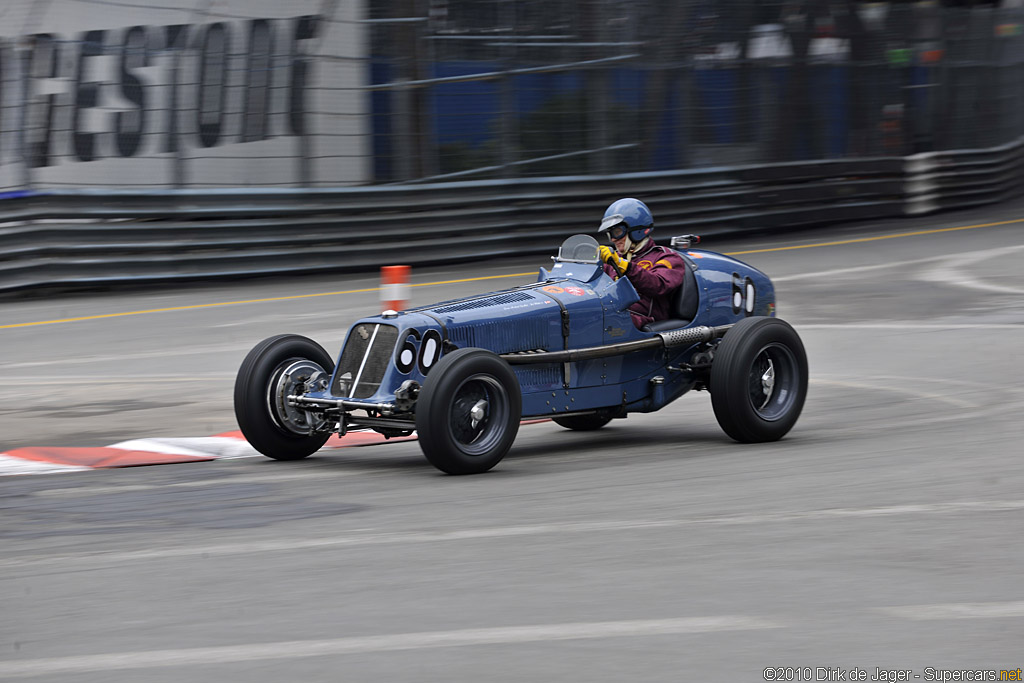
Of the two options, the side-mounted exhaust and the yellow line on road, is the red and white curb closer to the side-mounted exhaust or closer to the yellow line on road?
the side-mounted exhaust

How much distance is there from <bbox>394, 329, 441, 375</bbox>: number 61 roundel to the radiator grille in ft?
0.19

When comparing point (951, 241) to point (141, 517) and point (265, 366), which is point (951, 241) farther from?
point (141, 517)

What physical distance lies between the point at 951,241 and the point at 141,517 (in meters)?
17.4

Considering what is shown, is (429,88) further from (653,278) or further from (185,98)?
(653,278)

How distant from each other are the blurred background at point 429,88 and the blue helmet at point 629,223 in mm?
9471

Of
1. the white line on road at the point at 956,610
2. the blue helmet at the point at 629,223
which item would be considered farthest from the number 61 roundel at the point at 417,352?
the white line on road at the point at 956,610

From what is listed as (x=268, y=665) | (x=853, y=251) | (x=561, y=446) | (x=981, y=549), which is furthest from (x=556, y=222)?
(x=268, y=665)

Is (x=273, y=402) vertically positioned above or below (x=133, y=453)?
above

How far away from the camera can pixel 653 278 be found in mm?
8734

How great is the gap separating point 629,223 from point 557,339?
108 cm

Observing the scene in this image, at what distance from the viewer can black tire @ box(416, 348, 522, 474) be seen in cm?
715

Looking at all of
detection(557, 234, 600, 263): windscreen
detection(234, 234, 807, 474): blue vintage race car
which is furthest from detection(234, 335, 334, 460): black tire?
detection(557, 234, 600, 263): windscreen

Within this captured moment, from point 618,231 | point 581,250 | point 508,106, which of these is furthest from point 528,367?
point 508,106

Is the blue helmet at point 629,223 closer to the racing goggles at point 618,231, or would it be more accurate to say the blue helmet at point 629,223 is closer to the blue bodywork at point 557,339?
the racing goggles at point 618,231
